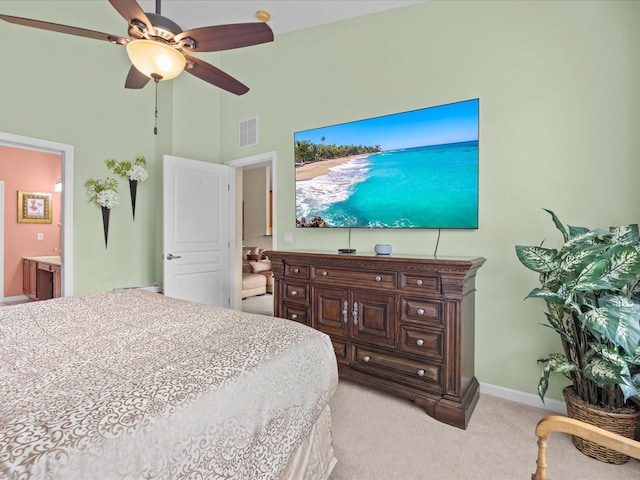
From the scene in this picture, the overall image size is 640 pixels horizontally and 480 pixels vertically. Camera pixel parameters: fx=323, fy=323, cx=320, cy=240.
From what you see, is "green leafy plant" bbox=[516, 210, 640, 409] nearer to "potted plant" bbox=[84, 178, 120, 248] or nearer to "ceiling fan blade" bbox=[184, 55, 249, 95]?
"ceiling fan blade" bbox=[184, 55, 249, 95]

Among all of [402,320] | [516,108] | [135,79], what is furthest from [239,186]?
[516,108]

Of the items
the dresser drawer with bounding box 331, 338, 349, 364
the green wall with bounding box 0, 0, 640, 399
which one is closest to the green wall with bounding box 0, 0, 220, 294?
the green wall with bounding box 0, 0, 640, 399

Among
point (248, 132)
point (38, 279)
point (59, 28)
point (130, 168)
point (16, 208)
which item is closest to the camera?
point (59, 28)

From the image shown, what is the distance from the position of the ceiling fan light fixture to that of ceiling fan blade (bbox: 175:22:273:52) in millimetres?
93

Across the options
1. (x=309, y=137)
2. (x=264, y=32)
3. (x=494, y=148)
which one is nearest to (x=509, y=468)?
(x=494, y=148)

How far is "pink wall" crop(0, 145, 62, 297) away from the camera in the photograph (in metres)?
5.16

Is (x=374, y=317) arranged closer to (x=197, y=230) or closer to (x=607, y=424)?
(x=607, y=424)

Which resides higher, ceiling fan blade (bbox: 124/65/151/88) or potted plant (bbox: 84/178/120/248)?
ceiling fan blade (bbox: 124/65/151/88)

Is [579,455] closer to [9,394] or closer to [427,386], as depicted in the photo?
[427,386]

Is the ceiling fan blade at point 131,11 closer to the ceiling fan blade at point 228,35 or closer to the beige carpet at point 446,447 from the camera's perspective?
the ceiling fan blade at point 228,35

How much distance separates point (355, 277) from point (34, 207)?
5.90 m

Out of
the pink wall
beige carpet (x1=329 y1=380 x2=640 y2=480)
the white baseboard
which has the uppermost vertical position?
the pink wall

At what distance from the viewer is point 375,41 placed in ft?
9.85

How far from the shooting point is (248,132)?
3986mm
